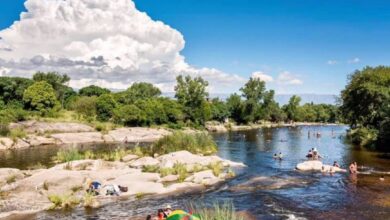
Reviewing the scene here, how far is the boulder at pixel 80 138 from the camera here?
97312 millimetres

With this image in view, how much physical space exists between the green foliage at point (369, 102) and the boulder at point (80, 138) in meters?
58.5

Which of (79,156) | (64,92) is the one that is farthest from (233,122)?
(79,156)

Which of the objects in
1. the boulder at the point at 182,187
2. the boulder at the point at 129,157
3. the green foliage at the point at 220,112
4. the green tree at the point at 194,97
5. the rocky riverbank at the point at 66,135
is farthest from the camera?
the green foliage at the point at 220,112

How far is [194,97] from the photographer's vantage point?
151m

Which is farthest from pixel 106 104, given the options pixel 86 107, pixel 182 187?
pixel 182 187

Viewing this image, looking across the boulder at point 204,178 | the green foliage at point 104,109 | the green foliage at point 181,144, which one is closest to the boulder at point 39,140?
the green foliage at point 104,109

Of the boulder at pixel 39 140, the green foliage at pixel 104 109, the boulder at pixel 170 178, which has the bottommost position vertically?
the boulder at pixel 170 178

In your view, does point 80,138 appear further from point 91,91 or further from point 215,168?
point 91,91

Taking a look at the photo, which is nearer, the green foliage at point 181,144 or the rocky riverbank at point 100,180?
the rocky riverbank at point 100,180

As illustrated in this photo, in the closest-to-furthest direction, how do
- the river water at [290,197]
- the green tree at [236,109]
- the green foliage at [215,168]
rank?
the river water at [290,197] → the green foliage at [215,168] → the green tree at [236,109]

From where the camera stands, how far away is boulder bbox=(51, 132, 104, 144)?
97.3 m

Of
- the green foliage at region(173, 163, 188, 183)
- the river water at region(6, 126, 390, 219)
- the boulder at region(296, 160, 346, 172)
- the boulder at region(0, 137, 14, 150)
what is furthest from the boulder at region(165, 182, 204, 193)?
the boulder at region(0, 137, 14, 150)

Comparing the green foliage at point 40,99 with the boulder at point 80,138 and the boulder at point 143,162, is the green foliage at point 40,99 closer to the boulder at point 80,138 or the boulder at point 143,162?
the boulder at point 80,138

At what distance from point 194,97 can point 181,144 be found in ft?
273
